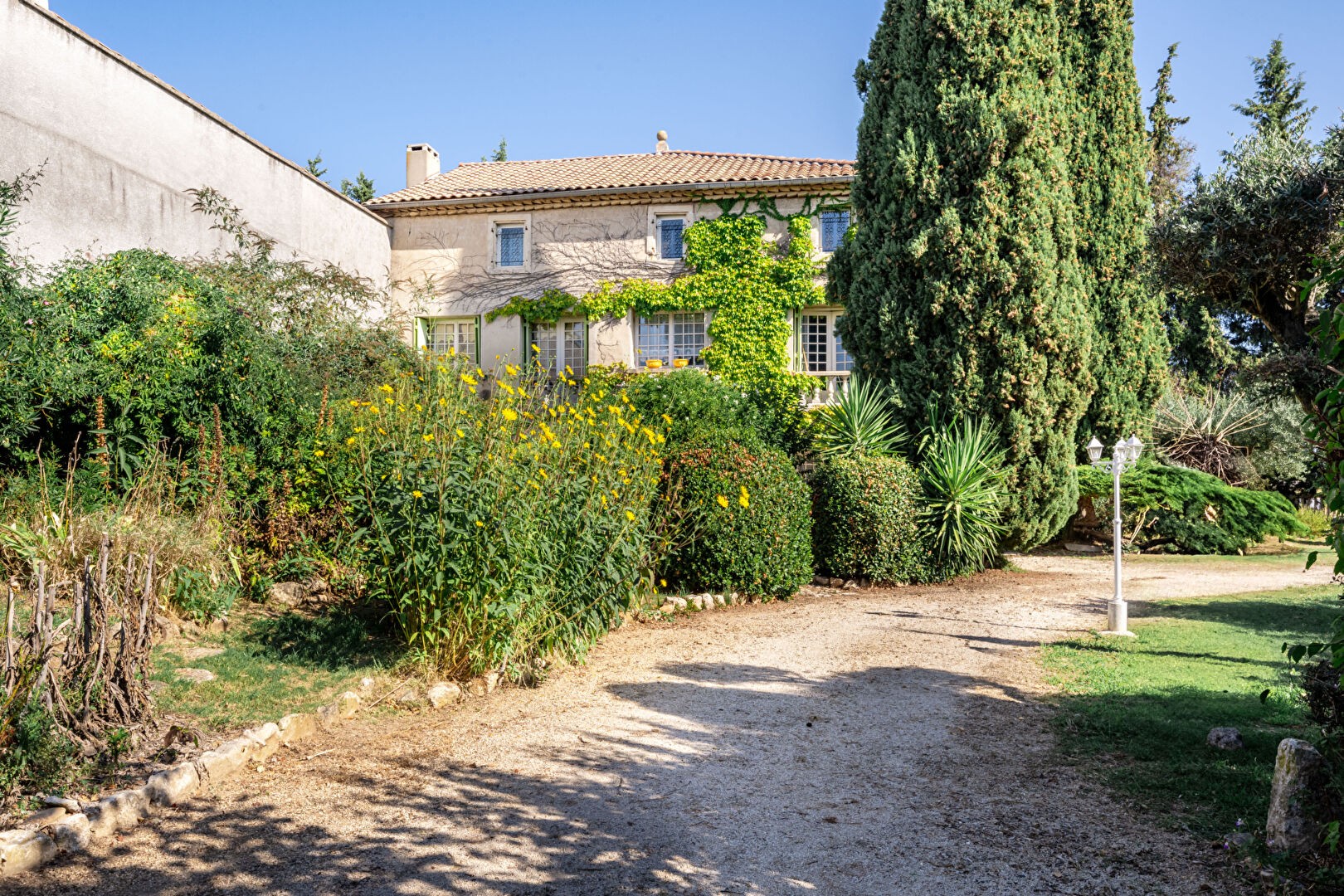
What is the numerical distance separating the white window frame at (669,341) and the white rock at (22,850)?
56.7 ft

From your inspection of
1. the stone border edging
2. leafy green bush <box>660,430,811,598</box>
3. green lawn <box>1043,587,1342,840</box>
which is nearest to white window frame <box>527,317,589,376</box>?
A: leafy green bush <box>660,430,811,598</box>

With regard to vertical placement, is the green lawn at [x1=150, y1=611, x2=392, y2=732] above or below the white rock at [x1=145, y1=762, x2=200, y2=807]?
above

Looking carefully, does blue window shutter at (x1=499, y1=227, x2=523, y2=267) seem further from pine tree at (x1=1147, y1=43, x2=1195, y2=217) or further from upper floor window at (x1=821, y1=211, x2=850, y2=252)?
pine tree at (x1=1147, y1=43, x2=1195, y2=217)

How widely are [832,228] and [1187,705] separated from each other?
609 inches

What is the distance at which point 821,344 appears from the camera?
2030cm

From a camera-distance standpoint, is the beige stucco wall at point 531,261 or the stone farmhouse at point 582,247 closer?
the stone farmhouse at point 582,247

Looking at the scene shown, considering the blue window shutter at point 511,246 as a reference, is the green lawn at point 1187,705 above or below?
below

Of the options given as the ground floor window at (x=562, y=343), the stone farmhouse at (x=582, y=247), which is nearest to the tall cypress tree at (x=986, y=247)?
the stone farmhouse at (x=582, y=247)

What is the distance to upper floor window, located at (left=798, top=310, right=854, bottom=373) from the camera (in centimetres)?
2011

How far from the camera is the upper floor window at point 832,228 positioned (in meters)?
20.0

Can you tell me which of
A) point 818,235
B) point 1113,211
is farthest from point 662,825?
point 818,235

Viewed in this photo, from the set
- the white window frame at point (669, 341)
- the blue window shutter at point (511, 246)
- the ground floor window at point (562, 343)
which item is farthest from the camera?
the blue window shutter at point (511, 246)

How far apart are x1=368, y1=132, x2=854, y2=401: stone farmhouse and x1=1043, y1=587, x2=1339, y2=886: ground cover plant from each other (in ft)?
38.1

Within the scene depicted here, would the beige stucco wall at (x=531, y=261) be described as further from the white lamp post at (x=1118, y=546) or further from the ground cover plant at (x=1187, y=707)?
the ground cover plant at (x=1187, y=707)
